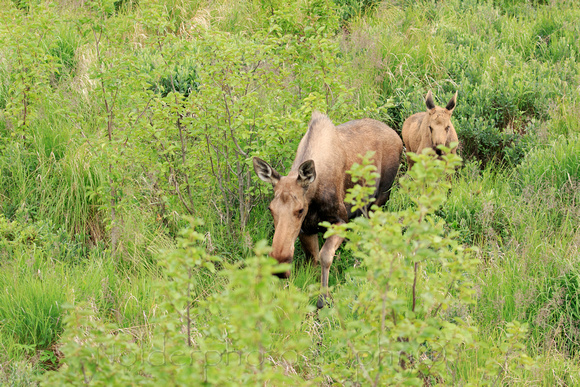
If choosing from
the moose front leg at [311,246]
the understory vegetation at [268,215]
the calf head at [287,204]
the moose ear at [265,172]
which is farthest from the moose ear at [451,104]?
the moose ear at [265,172]

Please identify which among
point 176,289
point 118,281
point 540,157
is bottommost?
point 118,281

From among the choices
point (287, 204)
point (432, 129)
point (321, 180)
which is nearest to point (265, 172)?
point (287, 204)

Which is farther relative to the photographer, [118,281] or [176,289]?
[118,281]

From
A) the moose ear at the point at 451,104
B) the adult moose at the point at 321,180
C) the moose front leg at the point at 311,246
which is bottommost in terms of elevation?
the moose front leg at the point at 311,246

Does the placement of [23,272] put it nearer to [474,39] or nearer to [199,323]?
[199,323]

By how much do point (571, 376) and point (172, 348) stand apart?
2.95 meters

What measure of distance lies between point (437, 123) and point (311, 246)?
8.74ft

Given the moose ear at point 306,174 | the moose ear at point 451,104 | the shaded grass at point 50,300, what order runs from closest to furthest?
the shaded grass at point 50,300
the moose ear at point 306,174
the moose ear at point 451,104

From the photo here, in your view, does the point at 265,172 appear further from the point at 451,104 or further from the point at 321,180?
the point at 451,104

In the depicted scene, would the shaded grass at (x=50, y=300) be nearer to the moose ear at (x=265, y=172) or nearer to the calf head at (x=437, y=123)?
the moose ear at (x=265, y=172)

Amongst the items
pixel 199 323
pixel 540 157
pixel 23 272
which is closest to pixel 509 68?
pixel 540 157

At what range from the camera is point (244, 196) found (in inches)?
Answer: 272

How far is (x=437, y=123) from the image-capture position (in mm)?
7574

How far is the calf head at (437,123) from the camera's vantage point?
7.42m
